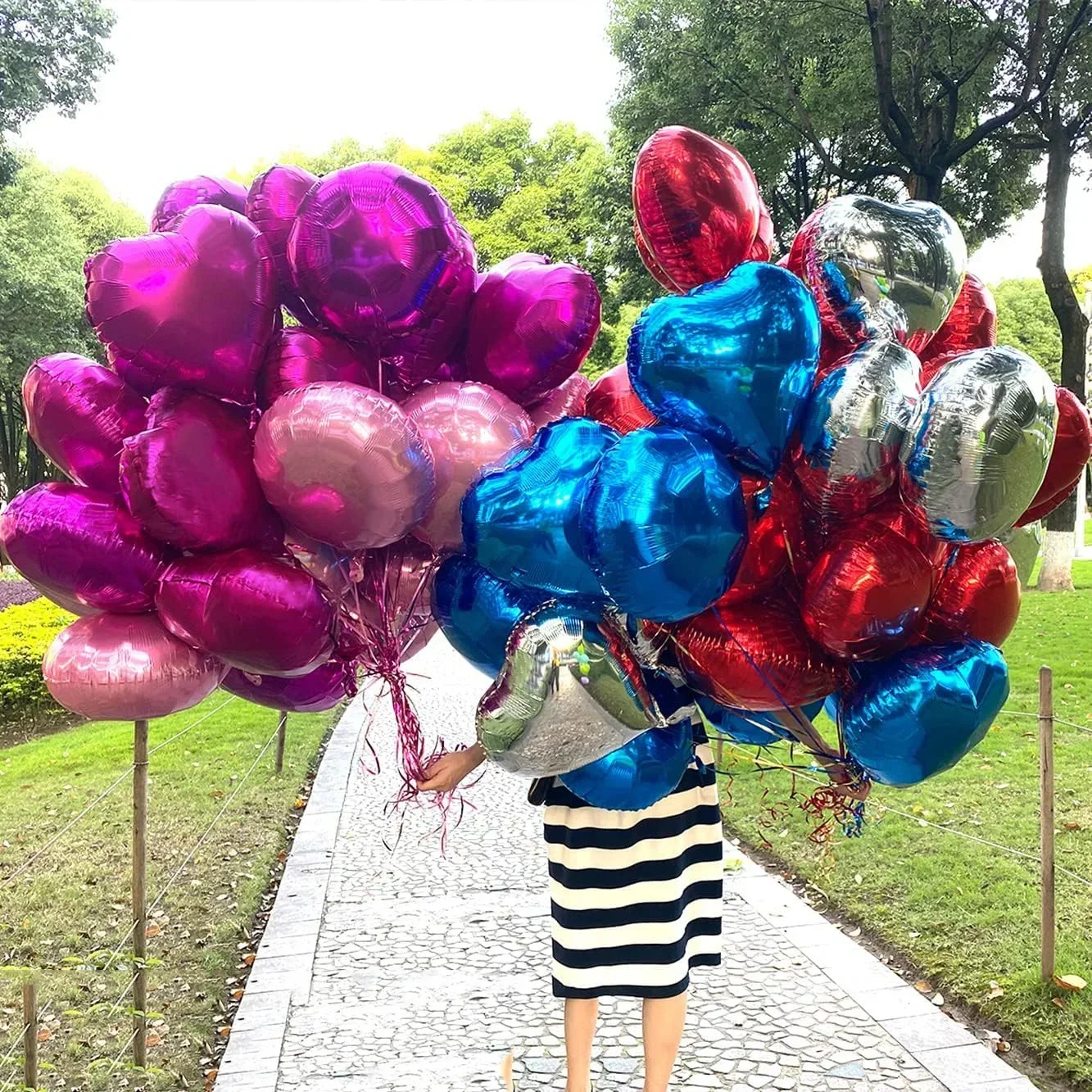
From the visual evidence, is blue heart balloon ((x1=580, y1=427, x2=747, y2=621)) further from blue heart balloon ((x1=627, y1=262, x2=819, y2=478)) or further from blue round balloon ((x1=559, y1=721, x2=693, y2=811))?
blue round balloon ((x1=559, y1=721, x2=693, y2=811))

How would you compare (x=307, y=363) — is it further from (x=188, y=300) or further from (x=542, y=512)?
(x=542, y=512)

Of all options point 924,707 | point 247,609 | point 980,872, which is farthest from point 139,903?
point 980,872

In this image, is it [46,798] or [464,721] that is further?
[464,721]

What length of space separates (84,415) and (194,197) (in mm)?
545

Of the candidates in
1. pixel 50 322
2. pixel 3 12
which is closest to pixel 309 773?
pixel 3 12

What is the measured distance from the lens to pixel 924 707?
66.1 inches

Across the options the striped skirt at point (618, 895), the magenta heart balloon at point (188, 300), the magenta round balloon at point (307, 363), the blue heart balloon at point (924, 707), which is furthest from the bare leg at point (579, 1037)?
the magenta heart balloon at point (188, 300)

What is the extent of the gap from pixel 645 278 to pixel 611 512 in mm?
11918

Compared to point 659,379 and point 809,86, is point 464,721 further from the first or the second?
point 809,86

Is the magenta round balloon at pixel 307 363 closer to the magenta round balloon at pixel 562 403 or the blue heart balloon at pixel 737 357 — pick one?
the magenta round balloon at pixel 562 403

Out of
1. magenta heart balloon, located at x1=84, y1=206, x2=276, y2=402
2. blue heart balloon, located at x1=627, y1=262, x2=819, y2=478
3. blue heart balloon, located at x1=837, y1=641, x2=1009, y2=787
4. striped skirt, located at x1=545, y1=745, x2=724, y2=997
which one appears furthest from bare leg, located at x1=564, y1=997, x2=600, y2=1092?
magenta heart balloon, located at x1=84, y1=206, x2=276, y2=402

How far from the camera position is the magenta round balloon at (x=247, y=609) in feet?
6.08

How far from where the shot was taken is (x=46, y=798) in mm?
5625

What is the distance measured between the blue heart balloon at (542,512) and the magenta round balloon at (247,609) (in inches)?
15.4
